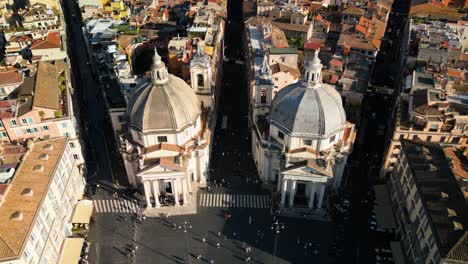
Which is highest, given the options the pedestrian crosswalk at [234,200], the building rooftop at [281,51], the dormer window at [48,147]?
the building rooftop at [281,51]

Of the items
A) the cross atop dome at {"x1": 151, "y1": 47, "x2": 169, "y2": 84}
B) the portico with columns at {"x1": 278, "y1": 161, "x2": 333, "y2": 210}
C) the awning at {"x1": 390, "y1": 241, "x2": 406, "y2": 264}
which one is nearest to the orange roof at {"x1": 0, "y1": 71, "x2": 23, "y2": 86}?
the cross atop dome at {"x1": 151, "y1": 47, "x2": 169, "y2": 84}

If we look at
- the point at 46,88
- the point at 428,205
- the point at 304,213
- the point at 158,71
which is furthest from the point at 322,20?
the point at 46,88

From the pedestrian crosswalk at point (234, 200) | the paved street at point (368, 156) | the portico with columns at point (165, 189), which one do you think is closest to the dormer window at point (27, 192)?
the portico with columns at point (165, 189)

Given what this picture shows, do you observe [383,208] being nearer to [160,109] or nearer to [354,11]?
[160,109]

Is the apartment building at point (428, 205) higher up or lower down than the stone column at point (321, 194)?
higher up

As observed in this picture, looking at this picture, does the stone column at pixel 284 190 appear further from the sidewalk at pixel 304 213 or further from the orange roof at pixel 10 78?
the orange roof at pixel 10 78
